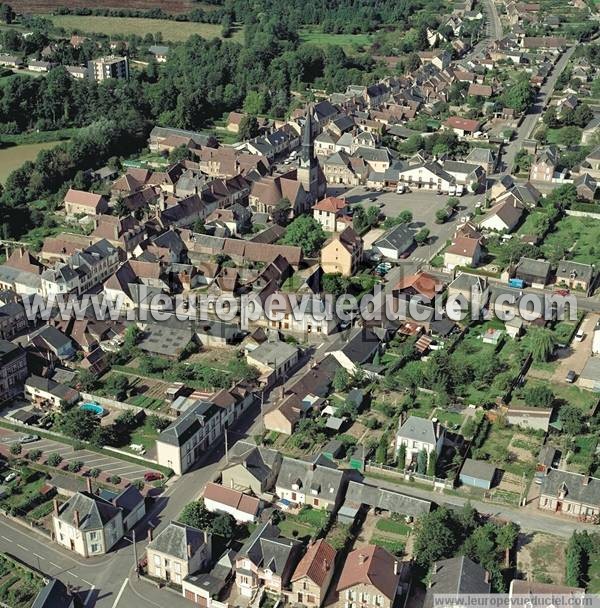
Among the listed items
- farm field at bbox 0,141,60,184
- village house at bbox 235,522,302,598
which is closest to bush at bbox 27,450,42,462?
village house at bbox 235,522,302,598

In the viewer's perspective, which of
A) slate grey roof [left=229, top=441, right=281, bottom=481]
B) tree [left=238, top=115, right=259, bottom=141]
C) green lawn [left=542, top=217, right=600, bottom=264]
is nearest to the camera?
slate grey roof [left=229, top=441, right=281, bottom=481]

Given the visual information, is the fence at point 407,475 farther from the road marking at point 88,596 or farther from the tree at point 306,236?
the tree at point 306,236

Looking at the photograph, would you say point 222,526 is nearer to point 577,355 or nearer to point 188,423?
point 188,423

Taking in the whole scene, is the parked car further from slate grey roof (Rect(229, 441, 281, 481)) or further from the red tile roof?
the red tile roof

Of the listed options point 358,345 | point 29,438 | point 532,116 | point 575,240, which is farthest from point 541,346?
point 532,116

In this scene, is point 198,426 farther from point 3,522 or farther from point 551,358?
point 551,358

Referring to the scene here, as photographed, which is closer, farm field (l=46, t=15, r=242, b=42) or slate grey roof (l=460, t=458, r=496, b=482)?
slate grey roof (l=460, t=458, r=496, b=482)
